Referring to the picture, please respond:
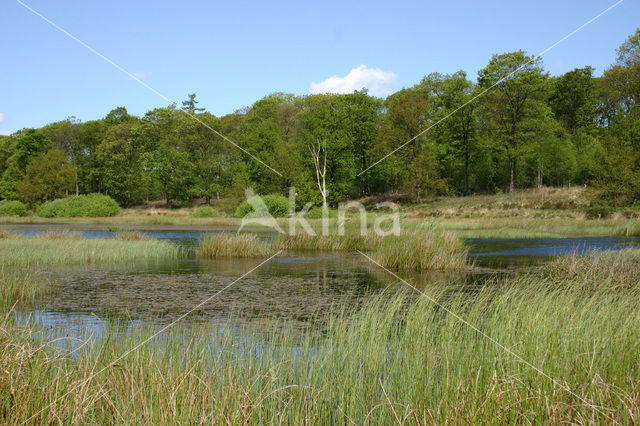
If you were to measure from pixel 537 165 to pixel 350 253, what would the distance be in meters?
35.7

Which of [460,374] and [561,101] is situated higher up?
[561,101]

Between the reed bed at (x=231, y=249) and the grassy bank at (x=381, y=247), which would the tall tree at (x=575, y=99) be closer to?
the grassy bank at (x=381, y=247)

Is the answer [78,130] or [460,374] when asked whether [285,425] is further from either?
[78,130]

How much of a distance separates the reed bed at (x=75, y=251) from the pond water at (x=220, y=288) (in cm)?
133

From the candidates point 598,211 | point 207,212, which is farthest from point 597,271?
point 207,212

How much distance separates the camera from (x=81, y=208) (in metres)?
52.5

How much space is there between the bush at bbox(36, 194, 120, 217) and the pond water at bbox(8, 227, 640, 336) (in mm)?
36539

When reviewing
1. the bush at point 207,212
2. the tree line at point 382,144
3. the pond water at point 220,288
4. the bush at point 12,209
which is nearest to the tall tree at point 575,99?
the tree line at point 382,144

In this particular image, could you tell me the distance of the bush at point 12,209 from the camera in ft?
178

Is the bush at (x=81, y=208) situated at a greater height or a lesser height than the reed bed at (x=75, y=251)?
greater

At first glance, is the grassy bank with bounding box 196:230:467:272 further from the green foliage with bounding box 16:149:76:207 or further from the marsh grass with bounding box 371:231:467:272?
the green foliage with bounding box 16:149:76:207

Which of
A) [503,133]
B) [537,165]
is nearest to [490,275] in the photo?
[503,133]

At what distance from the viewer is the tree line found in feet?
156

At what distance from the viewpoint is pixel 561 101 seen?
61.7m
